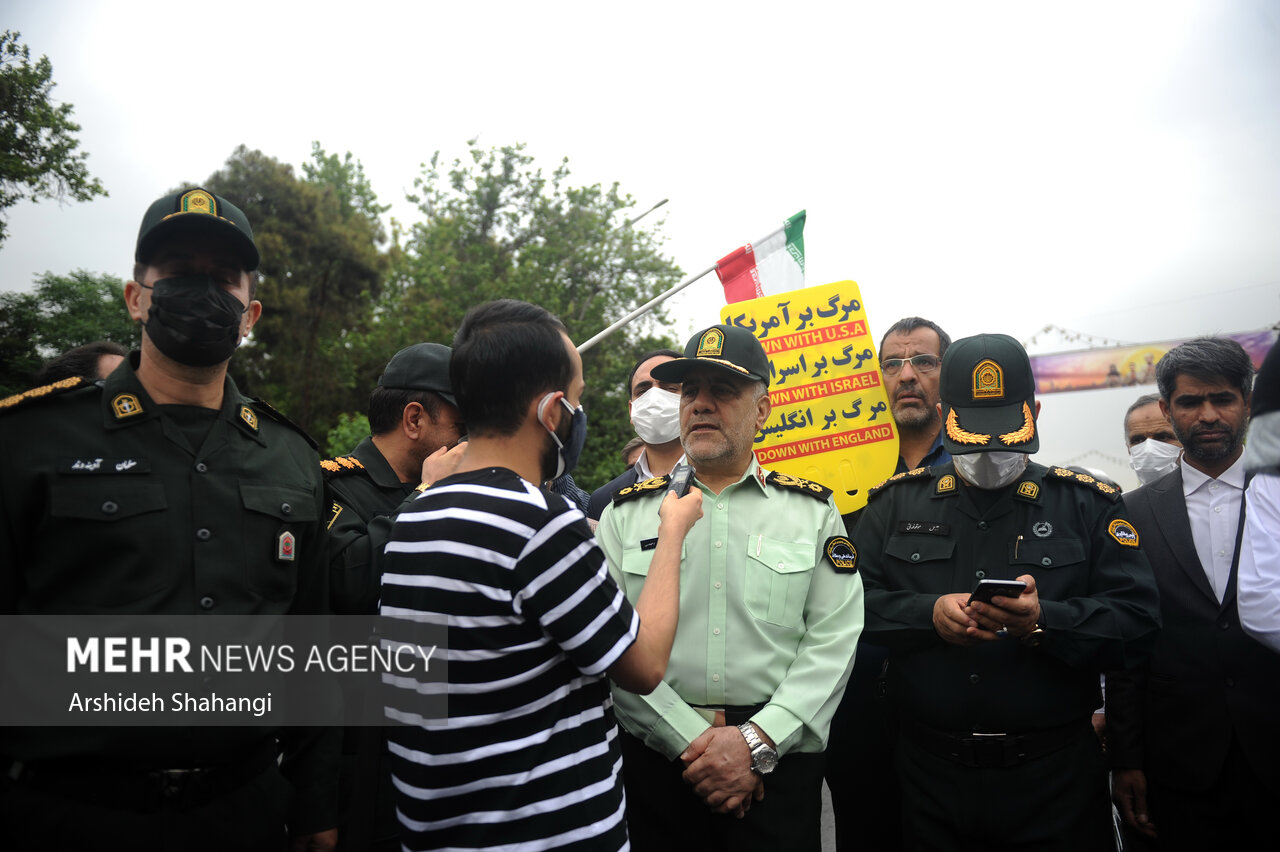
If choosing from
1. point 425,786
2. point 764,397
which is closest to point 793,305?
point 764,397

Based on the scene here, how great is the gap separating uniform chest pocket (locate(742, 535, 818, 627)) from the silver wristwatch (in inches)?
16.0

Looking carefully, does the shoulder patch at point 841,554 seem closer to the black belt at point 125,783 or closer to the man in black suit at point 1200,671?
the man in black suit at point 1200,671

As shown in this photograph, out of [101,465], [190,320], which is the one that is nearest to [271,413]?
[190,320]

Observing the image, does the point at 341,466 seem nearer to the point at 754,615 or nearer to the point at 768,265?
the point at 754,615

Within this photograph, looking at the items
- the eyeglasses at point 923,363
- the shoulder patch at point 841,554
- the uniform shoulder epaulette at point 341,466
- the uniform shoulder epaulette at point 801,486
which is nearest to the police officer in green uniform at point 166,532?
the uniform shoulder epaulette at point 341,466

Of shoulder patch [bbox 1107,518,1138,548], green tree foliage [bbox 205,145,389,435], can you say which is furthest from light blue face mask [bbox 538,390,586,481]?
green tree foliage [bbox 205,145,389,435]

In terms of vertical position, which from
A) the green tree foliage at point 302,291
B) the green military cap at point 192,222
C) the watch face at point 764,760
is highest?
the green tree foliage at point 302,291

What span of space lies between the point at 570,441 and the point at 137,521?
1.13 meters

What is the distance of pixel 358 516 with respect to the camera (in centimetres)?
296

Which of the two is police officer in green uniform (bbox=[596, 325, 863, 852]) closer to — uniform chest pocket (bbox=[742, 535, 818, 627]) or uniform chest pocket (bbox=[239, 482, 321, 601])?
uniform chest pocket (bbox=[742, 535, 818, 627])

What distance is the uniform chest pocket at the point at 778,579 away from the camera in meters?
2.79

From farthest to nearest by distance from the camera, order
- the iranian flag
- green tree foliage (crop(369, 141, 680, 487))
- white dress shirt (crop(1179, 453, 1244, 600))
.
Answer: green tree foliage (crop(369, 141, 680, 487)) → the iranian flag → white dress shirt (crop(1179, 453, 1244, 600))

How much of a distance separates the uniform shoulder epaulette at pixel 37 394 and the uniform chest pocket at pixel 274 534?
1.61ft

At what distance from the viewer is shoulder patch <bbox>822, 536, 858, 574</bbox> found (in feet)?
9.45
